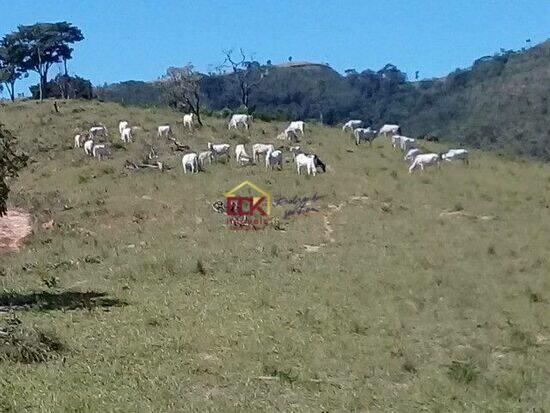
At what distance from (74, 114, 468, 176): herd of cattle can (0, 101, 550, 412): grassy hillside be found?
2.18 feet

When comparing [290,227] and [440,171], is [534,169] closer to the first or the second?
[440,171]

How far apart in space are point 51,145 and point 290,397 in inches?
1218

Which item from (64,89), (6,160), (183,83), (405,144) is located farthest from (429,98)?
(6,160)

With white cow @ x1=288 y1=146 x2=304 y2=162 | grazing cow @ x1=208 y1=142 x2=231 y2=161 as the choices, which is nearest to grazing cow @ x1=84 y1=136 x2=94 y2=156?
grazing cow @ x1=208 y1=142 x2=231 y2=161

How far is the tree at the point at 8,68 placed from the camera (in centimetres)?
6800

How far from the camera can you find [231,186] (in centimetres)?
2667

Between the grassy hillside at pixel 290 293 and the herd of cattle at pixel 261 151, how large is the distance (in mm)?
664

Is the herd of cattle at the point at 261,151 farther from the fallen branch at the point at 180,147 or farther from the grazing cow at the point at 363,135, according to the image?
the fallen branch at the point at 180,147

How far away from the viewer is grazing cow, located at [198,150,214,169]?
30.5 m

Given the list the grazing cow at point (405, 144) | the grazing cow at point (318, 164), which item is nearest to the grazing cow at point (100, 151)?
the grazing cow at point (318, 164)

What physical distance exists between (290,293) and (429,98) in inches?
2864

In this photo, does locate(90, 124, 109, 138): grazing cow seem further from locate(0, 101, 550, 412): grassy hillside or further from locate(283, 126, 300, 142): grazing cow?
locate(283, 126, 300, 142): grazing cow

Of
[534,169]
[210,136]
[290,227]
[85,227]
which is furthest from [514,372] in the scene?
[210,136]

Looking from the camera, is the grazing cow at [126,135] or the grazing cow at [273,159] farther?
the grazing cow at [126,135]
